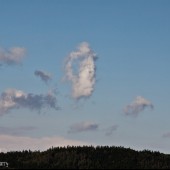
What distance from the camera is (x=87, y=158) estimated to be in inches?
1804

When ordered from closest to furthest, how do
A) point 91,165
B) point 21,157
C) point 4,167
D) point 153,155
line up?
point 4,167 → point 91,165 → point 21,157 → point 153,155

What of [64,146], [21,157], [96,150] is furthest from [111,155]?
[21,157]

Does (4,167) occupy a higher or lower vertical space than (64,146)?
lower

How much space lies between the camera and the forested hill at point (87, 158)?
43.8 metres

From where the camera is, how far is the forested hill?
4375 cm

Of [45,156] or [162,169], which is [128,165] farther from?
[45,156]

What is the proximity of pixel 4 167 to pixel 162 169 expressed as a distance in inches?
527

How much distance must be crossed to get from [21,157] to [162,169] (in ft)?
43.9

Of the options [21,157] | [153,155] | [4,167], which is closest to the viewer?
[4,167]

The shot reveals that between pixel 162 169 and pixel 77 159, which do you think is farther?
pixel 77 159

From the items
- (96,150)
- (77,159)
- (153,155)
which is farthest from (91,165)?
(153,155)

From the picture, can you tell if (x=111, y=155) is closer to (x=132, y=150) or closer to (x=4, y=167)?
(x=132, y=150)

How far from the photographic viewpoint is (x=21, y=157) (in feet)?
154

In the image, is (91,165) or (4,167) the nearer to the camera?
(4,167)
